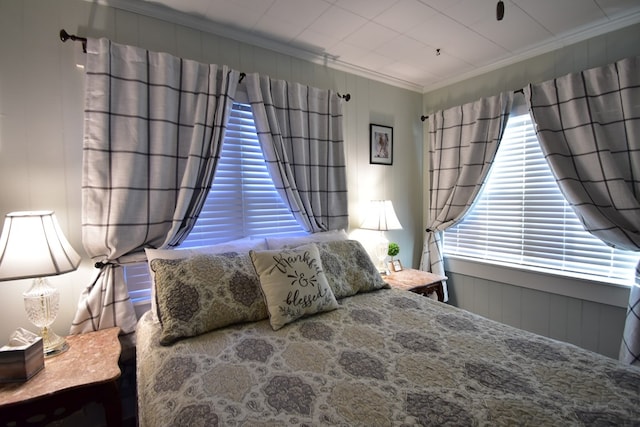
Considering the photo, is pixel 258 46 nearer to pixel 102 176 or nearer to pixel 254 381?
pixel 102 176

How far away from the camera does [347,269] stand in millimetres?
1957

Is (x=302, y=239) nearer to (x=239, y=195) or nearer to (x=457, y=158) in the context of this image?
(x=239, y=195)

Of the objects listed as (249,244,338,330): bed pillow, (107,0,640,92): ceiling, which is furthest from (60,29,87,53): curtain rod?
(249,244,338,330): bed pillow

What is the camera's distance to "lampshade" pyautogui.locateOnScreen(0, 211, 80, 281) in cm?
127

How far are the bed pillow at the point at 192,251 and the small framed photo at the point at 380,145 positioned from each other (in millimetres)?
1482

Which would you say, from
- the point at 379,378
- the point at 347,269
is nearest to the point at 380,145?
the point at 347,269

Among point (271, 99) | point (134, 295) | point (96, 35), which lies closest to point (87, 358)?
point (134, 295)

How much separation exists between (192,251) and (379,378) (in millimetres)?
1216

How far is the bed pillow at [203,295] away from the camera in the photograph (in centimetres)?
140

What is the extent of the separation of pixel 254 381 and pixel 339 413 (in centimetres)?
33

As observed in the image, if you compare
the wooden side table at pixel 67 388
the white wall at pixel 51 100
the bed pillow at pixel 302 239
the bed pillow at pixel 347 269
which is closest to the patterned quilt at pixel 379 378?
the wooden side table at pixel 67 388

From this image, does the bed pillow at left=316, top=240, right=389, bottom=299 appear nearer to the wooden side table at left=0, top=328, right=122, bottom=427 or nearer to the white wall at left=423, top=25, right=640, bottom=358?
the wooden side table at left=0, top=328, right=122, bottom=427

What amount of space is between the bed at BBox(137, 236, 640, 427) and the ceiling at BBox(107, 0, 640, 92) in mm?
1487

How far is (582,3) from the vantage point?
1.84 m
